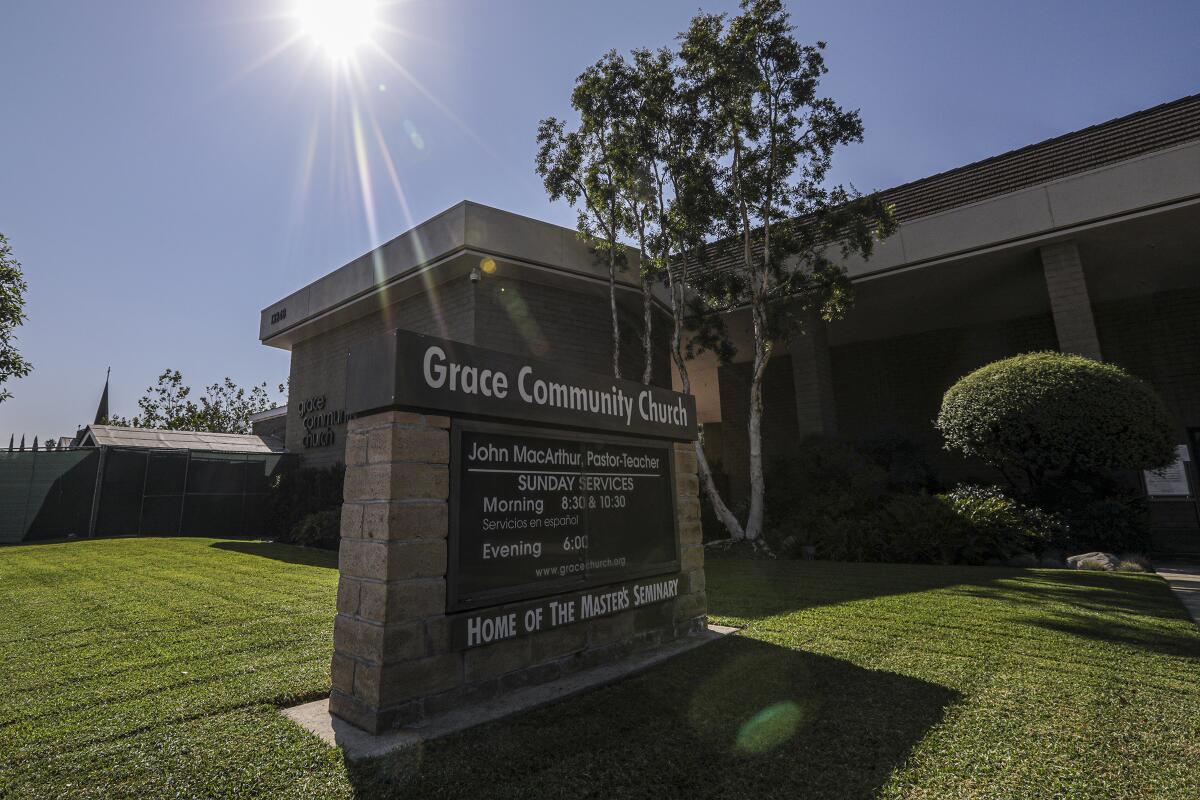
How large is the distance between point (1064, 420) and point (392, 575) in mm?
12114

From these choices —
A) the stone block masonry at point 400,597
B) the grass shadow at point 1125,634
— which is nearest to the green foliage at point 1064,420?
the grass shadow at point 1125,634

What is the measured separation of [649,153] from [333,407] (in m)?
12.6

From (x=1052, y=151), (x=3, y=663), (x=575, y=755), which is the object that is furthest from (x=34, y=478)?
(x=1052, y=151)

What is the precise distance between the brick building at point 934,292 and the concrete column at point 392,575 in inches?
392

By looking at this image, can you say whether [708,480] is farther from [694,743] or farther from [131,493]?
[131,493]

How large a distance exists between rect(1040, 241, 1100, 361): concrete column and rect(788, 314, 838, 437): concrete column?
5192 millimetres

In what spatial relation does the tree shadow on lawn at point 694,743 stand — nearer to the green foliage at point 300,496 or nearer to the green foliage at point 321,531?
the green foliage at point 321,531

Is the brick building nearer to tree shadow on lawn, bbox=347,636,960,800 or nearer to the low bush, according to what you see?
the low bush

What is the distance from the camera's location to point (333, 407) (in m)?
18.3

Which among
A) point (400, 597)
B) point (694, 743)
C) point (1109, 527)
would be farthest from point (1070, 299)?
point (400, 597)

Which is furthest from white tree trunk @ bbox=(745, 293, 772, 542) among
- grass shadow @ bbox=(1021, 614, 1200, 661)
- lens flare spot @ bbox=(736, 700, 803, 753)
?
lens flare spot @ bbox=(736, 700, 803, 753)

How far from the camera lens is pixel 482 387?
3816 millimetres

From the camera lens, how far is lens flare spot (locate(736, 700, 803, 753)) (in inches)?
116

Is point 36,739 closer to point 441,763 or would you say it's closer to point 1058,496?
point 441,763
